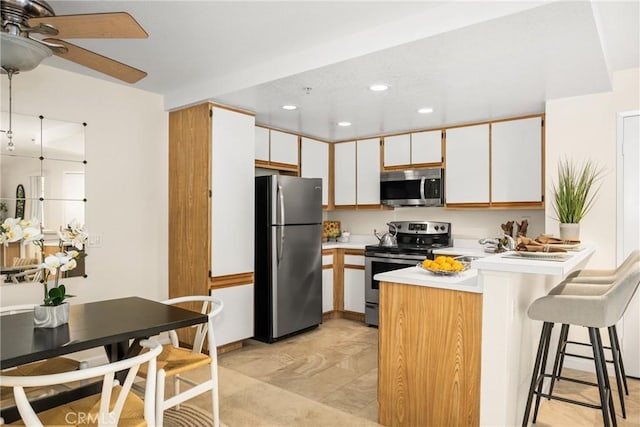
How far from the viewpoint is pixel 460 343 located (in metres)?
2.17

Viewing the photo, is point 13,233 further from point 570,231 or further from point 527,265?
point 570,231

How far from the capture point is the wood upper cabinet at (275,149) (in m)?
4.33

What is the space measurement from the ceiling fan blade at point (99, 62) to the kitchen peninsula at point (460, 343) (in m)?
1.76

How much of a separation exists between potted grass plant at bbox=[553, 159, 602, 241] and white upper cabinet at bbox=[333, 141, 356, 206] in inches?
92.6

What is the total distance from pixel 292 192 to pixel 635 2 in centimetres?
285

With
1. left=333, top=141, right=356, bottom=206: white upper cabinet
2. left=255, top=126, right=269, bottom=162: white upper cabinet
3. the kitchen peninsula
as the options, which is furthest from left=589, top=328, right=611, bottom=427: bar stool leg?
left=333, top=141, right=356, bottom=206: white upper cabinet

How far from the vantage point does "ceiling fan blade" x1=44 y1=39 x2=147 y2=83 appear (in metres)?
2.02

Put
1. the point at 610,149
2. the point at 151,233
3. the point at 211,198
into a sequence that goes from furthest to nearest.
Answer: the point at 151,233 < the point at 211,198 < the point at 610,149

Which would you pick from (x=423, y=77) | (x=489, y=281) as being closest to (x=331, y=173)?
(x=423, y=77)

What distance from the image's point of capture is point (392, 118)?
162 inches

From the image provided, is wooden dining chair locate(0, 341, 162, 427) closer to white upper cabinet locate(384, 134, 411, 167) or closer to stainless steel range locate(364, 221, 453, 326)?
stainless steel range locate(364, 221, 453, 326)

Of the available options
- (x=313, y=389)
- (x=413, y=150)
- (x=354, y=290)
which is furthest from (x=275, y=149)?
(x=313, y=389)

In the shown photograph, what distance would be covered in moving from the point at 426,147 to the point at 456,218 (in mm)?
869

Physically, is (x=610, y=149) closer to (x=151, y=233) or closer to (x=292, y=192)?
(x=292, y=192)
